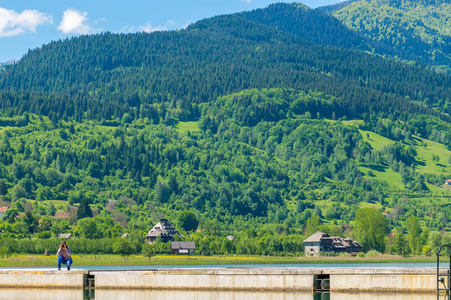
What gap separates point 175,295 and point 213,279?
266 cm

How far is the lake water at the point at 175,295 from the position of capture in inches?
1967

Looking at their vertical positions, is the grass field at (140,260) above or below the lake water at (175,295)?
below

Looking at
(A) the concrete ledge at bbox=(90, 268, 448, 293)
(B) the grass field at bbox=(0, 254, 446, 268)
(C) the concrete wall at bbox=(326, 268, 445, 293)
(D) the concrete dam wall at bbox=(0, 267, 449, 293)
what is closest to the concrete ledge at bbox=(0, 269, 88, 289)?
(D) the concrete dam wall at bbox=(0, 267, 449, 293)

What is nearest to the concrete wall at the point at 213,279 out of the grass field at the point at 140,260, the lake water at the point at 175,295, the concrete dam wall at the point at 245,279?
the concrete dam wall at the point at 245,279

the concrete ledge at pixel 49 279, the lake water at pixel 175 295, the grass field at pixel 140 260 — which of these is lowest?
the grass field at pixel 140 260

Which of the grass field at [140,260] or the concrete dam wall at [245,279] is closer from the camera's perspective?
the concrete dam wall at [245,279]

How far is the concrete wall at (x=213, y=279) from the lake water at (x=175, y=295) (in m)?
0.55

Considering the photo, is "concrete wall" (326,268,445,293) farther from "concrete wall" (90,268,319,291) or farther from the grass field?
the grass field

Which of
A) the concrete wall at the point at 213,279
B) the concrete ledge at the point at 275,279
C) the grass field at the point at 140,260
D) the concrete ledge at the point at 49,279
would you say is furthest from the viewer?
the grass field at the point at 140,260

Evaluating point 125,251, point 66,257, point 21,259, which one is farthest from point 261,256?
point 66,257

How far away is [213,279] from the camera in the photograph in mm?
53281

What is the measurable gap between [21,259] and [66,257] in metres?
112

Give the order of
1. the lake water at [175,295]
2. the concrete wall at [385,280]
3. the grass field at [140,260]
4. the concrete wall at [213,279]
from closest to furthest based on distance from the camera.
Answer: the lake water at [175,295] → the concrete wall at [385,280] → the concrete wall at [213,279] → the grass field at [140,260]

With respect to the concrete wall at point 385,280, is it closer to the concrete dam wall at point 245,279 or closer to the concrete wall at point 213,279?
the concrete dam wall at point 245,279
